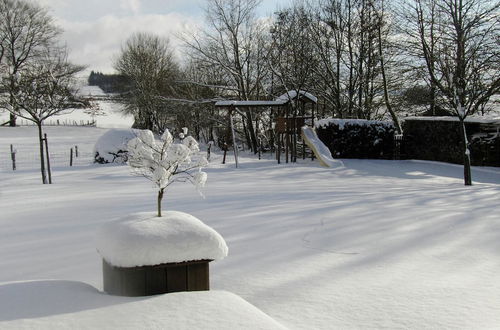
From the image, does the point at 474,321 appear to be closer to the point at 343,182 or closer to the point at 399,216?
the point at 399,216

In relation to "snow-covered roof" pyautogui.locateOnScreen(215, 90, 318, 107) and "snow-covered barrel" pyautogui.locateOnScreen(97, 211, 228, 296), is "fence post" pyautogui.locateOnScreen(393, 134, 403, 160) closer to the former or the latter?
"snow-covered roof" pyautogui.locateOnScreen(215, 90, 318, 107)

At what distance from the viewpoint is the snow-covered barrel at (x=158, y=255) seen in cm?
312

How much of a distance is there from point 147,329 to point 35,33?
150 ft

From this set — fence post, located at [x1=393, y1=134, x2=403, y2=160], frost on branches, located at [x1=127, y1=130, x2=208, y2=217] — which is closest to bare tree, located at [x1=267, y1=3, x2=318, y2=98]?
fence post, located at [x1=393, y1=134, x2=403, y2=160]

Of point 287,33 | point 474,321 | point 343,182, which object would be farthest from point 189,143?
point 287,33

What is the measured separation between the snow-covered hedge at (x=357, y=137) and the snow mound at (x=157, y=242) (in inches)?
692

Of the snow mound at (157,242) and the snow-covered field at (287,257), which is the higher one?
the snow mound at (157,242)

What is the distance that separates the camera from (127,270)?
3189mm

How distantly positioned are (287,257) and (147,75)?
116 feet

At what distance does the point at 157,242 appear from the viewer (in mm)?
3160

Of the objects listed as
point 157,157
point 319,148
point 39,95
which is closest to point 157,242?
point 157,157

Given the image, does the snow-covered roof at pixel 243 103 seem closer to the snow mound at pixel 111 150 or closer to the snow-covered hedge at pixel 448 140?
the snow mound at pixel 111 150

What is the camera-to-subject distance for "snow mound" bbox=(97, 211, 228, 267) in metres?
3.11

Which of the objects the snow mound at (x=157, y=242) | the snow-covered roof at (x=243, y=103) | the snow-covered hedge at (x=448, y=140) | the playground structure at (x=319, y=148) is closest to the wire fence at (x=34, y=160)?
the snow-covered roof at (x=243, y=103)
